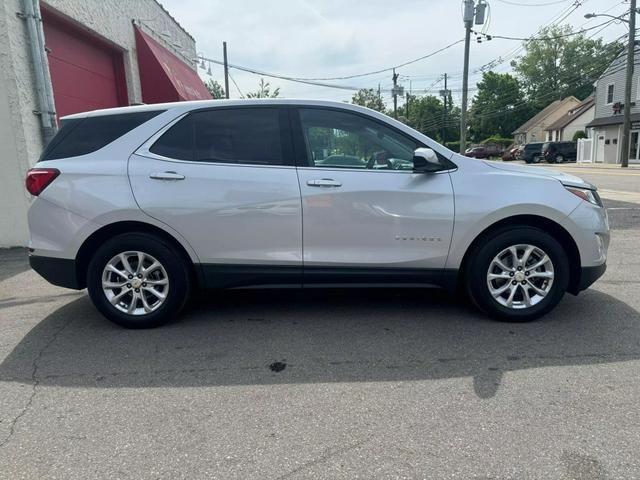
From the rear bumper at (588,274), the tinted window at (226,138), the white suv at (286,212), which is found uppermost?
the tinted window at (226,138)

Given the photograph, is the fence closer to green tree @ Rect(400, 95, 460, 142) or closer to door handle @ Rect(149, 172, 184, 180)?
green tree @ Rect(400, 95, 460, 142)

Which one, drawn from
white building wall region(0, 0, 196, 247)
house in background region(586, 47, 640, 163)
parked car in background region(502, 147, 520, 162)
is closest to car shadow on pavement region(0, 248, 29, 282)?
white building wall region(0, 0, 196, 247)

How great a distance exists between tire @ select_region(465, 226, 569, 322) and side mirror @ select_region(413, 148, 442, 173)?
0.75m

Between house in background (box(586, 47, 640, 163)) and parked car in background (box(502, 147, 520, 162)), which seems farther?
parked car in background (box(502, 147, 520, 162))

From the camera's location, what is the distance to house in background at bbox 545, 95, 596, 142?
48.0 m

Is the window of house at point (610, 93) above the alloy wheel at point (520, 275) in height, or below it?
above

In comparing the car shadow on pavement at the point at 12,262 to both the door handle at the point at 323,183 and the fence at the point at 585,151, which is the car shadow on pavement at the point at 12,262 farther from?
the fence at the point at 585,151

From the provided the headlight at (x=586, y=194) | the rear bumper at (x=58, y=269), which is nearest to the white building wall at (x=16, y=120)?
the rear bumper at (x=58, y=269)

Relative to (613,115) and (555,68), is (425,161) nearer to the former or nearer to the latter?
(613,115)

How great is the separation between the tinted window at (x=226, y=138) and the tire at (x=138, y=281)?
0.77 metres

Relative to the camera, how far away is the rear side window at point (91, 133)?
13.1 feet

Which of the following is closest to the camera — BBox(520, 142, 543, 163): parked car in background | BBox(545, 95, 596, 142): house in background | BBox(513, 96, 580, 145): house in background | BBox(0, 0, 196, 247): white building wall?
BBox(0, 0, 196, 247): white building wall

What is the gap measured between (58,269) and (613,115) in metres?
40.0

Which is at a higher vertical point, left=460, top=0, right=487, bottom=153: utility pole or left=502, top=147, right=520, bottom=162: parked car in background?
left=460, top=0, right=487, bottom=153: utility pole
